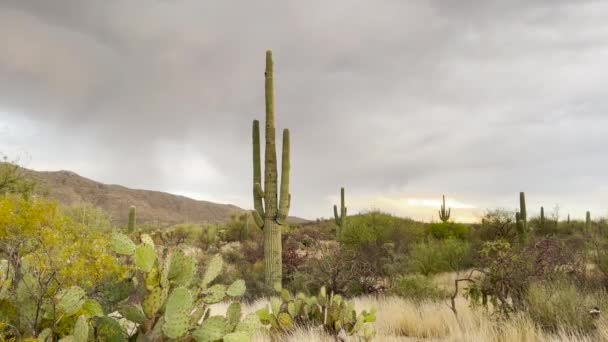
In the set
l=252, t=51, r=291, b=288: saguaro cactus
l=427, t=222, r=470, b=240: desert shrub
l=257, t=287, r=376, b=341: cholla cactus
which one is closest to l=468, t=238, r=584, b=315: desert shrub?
l=257, t=287, r=376, b=341: cholla cactus

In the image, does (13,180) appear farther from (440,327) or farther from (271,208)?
(440,327)

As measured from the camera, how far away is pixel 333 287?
10773 mm

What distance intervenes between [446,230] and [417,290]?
16.9 m

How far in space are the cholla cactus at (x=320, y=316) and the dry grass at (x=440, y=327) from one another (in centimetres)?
22

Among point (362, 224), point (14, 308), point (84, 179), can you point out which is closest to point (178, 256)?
point (14, 308)

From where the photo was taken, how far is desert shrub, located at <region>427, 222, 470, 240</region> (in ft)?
86.5

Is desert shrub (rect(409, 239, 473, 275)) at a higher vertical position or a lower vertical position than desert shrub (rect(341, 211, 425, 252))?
lower

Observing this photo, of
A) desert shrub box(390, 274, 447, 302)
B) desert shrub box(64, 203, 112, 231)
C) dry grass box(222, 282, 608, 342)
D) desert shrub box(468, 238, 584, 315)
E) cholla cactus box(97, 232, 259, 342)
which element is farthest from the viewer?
desert shrub box(64, 203, 112, 231)

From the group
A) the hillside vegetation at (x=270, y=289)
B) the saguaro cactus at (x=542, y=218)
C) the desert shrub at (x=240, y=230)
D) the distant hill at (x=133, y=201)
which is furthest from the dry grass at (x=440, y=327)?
the distant hill at (x=133, y=201)

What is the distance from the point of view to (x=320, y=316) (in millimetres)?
7215

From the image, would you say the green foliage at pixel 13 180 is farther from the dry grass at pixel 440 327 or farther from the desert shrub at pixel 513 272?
the desert shrub at pixel 513 272

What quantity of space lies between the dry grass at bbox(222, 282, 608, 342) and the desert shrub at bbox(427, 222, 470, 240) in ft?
55.2

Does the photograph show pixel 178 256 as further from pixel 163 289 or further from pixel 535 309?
pixel 535 309

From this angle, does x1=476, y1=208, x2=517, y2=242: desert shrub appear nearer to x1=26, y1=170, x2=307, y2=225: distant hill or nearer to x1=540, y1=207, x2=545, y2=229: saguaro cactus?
x1=540, y1=207, x2=545, y2=229: saguaro cactus
